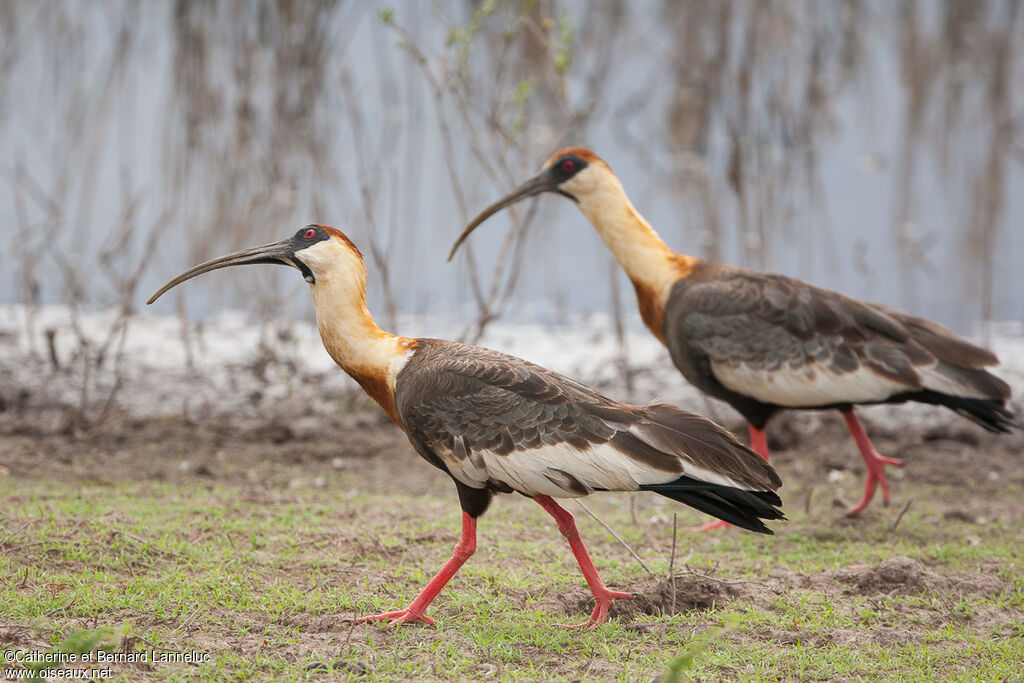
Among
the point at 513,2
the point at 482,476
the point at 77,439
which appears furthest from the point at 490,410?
the point at 513,2

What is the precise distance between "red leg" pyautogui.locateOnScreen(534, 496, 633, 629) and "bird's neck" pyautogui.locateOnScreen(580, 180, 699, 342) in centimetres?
231

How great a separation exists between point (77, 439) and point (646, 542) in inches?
149

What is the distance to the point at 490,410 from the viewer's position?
4.31 metres

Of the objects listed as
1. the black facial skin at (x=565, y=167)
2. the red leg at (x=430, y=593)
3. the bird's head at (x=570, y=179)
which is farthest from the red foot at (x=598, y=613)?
the black facial skin at (x=565, y=167)

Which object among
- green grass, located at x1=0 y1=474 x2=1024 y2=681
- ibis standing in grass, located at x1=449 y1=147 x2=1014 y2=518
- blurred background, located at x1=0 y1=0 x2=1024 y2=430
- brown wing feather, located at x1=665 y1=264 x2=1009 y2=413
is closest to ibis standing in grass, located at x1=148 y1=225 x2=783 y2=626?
green grass, located at x1=0 y1=474 x2=1024 y2=681

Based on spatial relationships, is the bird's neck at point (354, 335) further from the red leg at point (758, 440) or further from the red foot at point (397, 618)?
the red leg at point (758, 440)

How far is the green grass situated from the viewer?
385cm

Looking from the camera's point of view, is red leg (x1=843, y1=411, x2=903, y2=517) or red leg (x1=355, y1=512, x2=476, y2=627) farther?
red leg (x1=843, y1=411, x2=903, y2=517)

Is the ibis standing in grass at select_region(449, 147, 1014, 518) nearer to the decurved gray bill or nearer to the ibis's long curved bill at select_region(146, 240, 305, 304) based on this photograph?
the decurved gray bill

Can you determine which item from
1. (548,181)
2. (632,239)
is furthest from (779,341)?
(548,181)

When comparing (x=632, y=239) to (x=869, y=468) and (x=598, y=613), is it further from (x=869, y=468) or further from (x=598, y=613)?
(x=598, y=613)

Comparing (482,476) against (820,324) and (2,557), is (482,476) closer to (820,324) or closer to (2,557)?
(2,557)

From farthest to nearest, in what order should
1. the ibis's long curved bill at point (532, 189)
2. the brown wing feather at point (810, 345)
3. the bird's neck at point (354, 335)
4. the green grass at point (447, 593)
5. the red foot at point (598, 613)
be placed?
1. the ibis's long curved bill at point (532, 189)
2. the brown wing feather at point (810, 345)
3. the bird's neck at point (354, 335)
4. the red foot at point (598, 613)
5. the green grass at point (447, 593)

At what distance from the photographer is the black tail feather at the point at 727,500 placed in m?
4.13
